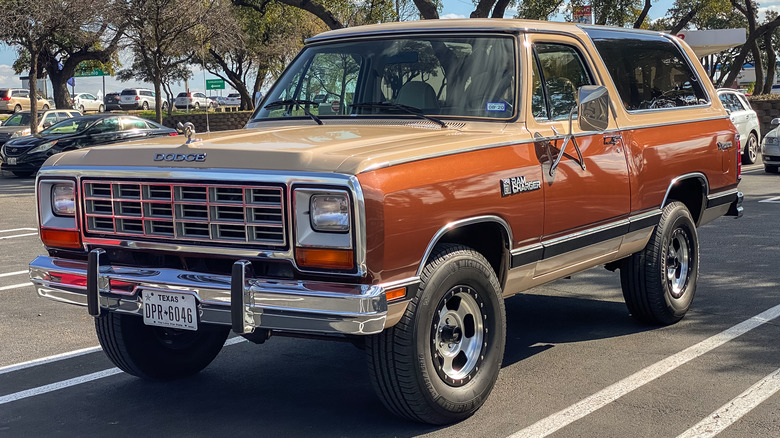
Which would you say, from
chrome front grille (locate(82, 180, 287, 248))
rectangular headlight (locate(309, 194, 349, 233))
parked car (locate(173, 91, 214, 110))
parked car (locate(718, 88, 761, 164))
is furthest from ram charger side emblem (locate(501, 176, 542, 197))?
parked car (locate(173, 91, 214, 110))

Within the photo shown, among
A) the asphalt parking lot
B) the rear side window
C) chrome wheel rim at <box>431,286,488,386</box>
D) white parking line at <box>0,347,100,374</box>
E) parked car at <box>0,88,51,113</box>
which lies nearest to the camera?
chrome wheel rim at <box>431,286,488,386</box>

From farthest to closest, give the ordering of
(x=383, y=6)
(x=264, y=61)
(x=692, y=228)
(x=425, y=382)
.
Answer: (x=264, y=61), (x=383, y=6), (x=692, y=228), (x=425, y=382)

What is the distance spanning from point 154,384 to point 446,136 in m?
2.29

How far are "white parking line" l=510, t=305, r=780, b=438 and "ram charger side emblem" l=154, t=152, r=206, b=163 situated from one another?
1.97 metres

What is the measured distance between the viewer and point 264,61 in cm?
4469

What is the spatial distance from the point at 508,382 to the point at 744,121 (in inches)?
690

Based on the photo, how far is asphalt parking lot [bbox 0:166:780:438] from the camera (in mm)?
4527

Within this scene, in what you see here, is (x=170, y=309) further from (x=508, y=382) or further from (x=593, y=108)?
(x=593, y=108)

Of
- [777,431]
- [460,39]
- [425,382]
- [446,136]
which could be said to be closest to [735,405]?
[777,431]

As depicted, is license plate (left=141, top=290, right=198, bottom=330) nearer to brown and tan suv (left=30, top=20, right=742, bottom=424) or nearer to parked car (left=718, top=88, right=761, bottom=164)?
brown and tan suv (left=30, top=20, right=742, bottom=424)

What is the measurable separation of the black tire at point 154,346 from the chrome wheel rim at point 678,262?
3.19 m

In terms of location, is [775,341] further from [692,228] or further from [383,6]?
[383,6]

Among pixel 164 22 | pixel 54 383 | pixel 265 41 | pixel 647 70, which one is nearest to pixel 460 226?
pixel 54 383

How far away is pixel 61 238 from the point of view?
4.78 meters
